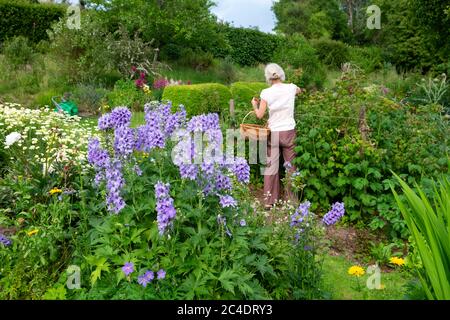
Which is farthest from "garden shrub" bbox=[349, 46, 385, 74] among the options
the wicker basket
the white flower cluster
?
the white flower cluster

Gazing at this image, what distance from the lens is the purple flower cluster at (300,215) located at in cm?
361

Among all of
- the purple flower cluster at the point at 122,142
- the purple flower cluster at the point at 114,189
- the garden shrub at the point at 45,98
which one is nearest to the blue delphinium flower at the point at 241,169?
the purple flower cluster at the point at 122,142

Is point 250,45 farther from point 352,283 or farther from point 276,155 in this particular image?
point 352,283

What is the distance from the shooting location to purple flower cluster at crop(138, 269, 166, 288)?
283 cm

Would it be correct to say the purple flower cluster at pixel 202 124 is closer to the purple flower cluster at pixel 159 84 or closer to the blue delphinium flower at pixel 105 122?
the blue delphinium flower at pixel 105 122

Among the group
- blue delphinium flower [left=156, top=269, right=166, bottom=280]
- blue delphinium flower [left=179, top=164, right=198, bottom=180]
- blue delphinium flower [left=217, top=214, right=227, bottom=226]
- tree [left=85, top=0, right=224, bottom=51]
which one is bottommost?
blue delphinium flower [left=156, top=269, right=166, bottom=280]

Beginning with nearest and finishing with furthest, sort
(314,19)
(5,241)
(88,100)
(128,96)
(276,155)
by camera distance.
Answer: (5,241) < (276,155) < (88,100) < (128,96) < (314,19)

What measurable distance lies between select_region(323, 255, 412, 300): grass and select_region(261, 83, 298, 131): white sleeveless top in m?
1.85

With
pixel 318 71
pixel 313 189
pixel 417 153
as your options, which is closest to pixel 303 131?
pixel 313 189

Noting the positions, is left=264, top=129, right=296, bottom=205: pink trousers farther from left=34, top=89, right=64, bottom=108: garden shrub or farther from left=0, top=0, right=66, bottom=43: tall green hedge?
left=0, top=0, right=66, bottom=43: tall green hedge

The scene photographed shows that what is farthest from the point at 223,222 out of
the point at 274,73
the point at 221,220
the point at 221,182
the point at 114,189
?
the point at 274,73

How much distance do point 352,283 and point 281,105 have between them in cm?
244

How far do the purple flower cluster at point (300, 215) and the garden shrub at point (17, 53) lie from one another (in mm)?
13065

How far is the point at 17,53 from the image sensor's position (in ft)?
48.6
